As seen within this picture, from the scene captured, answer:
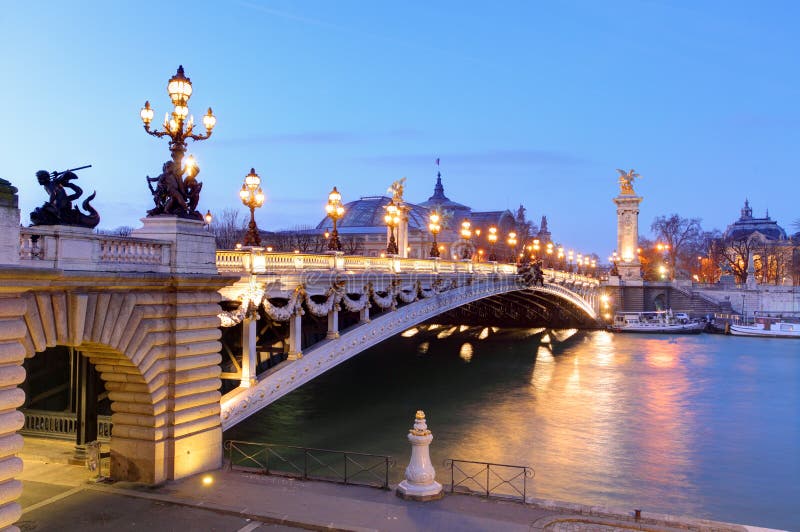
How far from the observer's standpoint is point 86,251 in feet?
41.1

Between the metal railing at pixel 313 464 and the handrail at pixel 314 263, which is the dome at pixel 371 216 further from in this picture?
the metal railing at pixel 313 464

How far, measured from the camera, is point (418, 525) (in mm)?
12727

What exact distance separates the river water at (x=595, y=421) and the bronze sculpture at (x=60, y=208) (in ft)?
37.4

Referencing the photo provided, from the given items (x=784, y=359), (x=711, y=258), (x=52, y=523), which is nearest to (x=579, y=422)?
(x=52, y=523)

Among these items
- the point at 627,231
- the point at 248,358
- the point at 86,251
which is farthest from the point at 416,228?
the point at 86,251

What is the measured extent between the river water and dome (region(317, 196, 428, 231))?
57423mm

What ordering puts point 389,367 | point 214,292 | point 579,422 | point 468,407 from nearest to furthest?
1. point 214,292
2. point 579,422
3. point 468,407
4. point 389,367

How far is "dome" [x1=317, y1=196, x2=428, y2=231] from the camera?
359 feet

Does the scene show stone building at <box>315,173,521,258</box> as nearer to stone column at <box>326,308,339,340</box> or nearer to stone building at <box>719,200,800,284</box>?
stone building at <box>719,200,800,284</box>

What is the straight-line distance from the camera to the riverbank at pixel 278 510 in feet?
41.6

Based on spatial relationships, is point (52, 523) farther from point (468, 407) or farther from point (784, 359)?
point (784, 359)

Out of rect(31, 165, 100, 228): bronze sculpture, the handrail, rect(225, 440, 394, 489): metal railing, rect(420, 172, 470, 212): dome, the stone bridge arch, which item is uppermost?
rect(420, 172, 470, 212): dome

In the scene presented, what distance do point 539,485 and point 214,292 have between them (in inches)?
424

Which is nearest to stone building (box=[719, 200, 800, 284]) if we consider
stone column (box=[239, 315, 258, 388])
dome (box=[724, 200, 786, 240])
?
dome (box=[724, 200, 786, 240])
